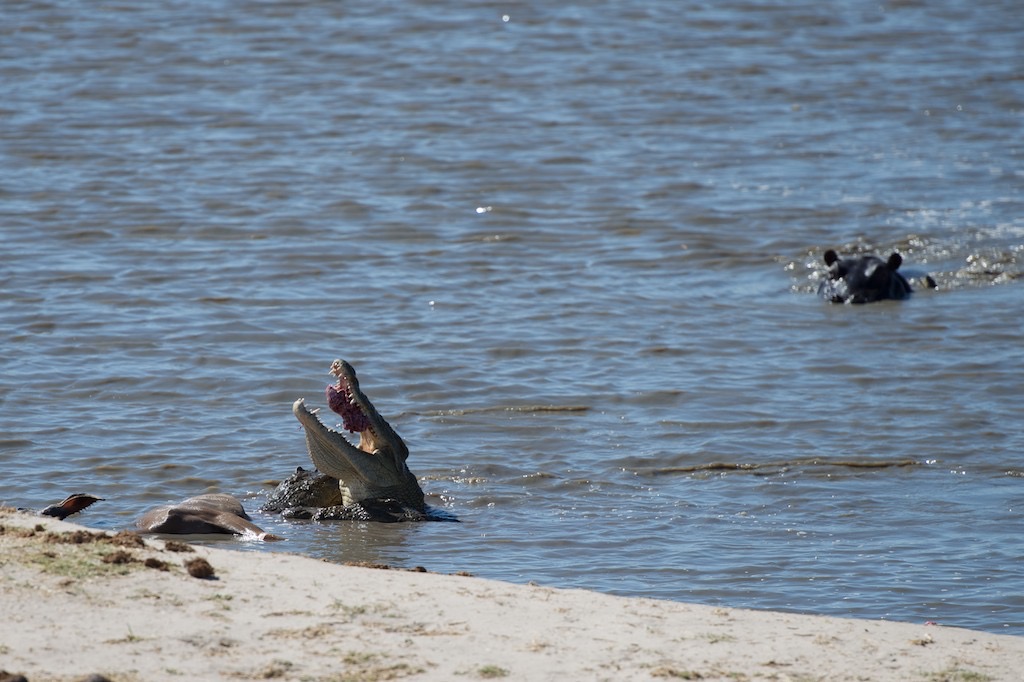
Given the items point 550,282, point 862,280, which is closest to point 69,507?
point 550,282

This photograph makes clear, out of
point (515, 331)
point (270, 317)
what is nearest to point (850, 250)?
point (515, 331)

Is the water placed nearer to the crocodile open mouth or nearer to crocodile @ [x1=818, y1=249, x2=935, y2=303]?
crocodile @ [x1=818, y1=249, x2=935, y2=303]

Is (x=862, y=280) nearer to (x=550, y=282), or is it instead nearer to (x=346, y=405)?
(x=550, y=282)

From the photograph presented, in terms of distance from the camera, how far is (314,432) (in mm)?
7906

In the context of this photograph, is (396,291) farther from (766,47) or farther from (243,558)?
(766,47)

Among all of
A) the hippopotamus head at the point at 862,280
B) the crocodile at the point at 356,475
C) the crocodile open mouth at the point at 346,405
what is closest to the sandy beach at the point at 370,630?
the crocodile at the point at 356,475

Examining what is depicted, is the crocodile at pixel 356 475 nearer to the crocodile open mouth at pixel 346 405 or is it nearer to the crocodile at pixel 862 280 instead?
the crocodile open mouth at pixel 346 405

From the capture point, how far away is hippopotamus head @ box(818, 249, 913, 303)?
12883 mm

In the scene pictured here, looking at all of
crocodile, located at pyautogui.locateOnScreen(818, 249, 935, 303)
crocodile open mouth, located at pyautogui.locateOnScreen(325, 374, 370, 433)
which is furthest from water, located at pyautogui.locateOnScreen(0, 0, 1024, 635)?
crocodile open mouth, located at pyautogui.locateOnScreen(325, 374, 370, 433)

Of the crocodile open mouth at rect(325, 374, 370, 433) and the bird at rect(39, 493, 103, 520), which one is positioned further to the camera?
the crocodile open mouth at rect(325, 374, 370, 433)

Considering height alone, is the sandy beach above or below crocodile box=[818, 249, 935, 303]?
above

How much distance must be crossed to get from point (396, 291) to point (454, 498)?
14.8ft

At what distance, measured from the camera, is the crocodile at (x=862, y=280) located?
1288 centimetres

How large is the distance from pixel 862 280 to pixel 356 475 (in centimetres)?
604
